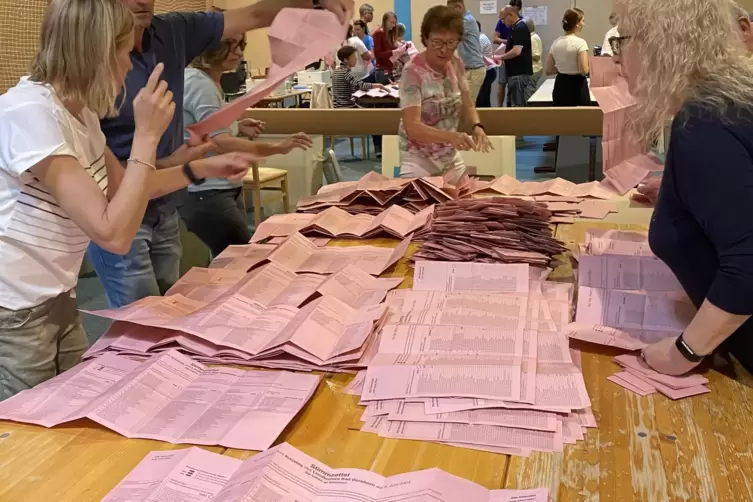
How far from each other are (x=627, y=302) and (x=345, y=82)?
608 centimetres

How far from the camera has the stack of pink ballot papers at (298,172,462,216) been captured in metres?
2.27

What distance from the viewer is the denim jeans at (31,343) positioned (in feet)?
4.26

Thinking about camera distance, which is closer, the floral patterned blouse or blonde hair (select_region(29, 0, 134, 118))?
blonde hair (select_region(29, 0, 134, 118))

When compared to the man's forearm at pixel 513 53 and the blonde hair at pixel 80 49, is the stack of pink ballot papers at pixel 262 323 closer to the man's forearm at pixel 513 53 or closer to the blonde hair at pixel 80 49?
the blonde hair at pixel 80 49

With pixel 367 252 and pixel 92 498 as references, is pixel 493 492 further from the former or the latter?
pixel 367 252

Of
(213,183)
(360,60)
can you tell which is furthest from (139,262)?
(360,60)

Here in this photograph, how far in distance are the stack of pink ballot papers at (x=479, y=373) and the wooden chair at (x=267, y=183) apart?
9.52ft

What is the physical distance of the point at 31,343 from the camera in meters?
1.32

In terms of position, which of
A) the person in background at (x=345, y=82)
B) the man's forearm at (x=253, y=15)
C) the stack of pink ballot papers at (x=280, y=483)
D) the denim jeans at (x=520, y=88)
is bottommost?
the denim jeans at (x=520, y=88)

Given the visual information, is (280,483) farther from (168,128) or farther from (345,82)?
(345,82)

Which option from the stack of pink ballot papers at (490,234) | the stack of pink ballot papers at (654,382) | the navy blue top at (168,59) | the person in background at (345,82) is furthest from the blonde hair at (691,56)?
the person in background at (345,82)

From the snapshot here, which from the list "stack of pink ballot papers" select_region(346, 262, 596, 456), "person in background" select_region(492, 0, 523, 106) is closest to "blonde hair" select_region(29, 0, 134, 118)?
"stack of pink ballot papers" select_region(346, 262, 596, 456)

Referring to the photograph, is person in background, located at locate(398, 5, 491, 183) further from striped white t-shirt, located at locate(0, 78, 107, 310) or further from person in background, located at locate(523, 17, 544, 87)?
person in background, located at locate(523, 17, 544, 87)

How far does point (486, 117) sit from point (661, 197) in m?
2.11
